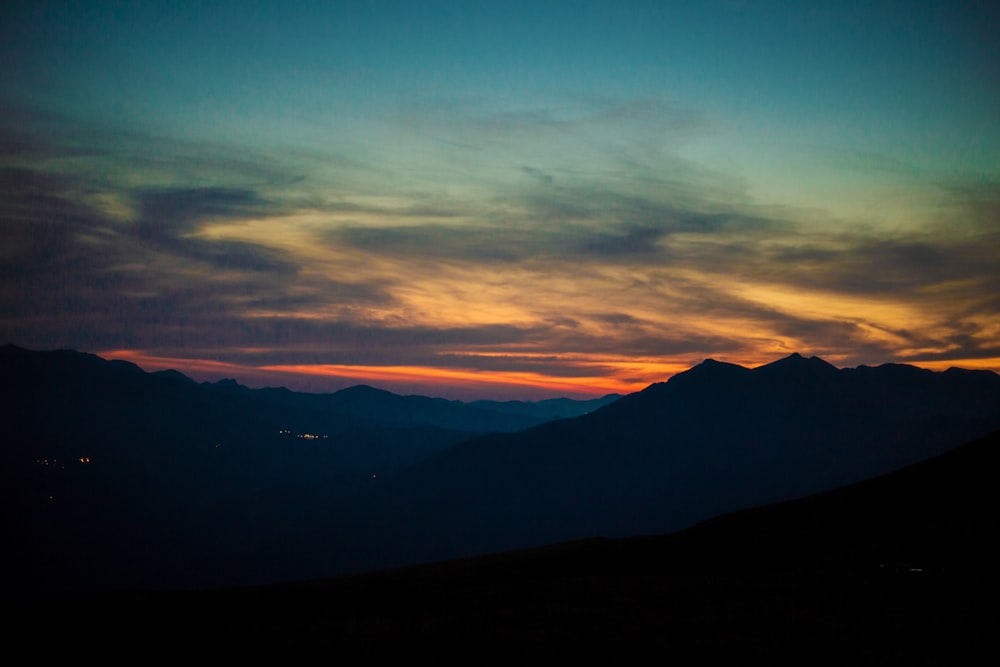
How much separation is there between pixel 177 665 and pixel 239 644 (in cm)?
352

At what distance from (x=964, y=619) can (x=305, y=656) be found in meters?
28.5

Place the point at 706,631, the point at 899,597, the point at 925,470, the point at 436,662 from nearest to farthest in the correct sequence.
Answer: the point at 436,662 < the point at 706,631 < the point at 899,597 < the point at 925,470

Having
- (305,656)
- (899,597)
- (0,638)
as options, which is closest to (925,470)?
(899,597)

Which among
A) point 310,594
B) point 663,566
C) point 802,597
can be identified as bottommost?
point 310,594

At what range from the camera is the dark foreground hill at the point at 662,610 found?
96.9 feet

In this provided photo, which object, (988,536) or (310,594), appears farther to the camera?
(310,594)

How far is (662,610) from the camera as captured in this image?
37.0m

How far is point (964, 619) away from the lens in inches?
1205

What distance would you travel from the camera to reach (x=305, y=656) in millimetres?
30859

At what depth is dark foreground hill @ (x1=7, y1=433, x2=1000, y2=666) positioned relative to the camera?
29.5 metres

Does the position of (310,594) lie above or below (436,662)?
below

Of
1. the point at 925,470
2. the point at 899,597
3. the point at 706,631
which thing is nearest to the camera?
the point at 706,631

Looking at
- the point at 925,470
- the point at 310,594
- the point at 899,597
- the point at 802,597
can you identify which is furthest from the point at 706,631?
the point at 925,470

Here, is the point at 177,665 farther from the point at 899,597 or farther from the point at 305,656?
the point at 899,597
